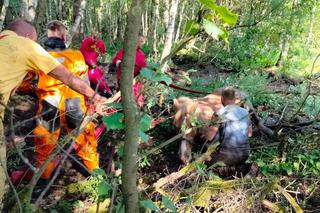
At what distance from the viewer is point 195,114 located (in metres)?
5.58

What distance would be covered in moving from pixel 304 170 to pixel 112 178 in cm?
384

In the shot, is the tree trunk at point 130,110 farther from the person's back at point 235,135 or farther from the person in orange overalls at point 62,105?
the person's back at point 235,135

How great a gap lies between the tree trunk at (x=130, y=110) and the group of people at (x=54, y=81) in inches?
12.0

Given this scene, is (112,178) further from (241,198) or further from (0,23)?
(0,23)

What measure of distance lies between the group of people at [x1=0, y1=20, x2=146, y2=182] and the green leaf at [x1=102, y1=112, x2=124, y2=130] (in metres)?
0.19

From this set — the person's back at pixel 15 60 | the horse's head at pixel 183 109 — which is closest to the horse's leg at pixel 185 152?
the horse's head at pixel 183 109

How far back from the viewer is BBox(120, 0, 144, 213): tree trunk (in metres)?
1.43

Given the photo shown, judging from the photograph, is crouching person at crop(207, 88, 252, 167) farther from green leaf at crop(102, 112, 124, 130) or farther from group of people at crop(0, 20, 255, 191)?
green leaf at crop(102, 112, 124, 130)

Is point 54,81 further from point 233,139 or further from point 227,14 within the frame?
point 227,14

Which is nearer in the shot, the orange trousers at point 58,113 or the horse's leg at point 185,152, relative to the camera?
the orange trousers at point 58,113

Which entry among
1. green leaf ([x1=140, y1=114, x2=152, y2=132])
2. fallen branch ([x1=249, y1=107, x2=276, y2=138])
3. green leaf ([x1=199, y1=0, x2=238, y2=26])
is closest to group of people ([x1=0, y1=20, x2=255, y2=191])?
fallen branch ([x1=249, y1=107, x2=276, y2=138])

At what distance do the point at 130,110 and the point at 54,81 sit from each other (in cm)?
319

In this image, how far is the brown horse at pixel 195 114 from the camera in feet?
18.5

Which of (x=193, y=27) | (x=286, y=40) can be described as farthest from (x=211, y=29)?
(x=286, y=40)
